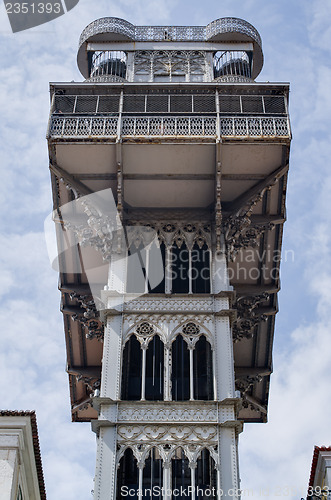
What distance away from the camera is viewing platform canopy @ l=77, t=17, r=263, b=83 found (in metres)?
30.2

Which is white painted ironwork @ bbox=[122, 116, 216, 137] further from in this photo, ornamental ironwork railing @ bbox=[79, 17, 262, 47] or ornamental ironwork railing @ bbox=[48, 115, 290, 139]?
ornamental ironwork railing @ bbox=[79, 17, 262, 47]

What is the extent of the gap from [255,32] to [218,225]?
8.12m

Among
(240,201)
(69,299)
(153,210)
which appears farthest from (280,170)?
(69,299)

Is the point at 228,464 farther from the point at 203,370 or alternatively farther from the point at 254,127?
the point at 254,127

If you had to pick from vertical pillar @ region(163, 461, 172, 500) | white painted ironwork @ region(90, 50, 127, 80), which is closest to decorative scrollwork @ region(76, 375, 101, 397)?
vertical pillar @ region(163, 461, 172, 500)

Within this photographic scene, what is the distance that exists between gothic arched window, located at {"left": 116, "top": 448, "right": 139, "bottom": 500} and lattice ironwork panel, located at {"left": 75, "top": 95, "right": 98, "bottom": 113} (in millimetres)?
10462

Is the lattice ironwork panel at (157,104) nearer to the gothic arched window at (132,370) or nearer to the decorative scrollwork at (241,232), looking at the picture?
the decorative scrollwork at (241,232)

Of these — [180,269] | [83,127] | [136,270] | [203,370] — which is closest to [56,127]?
[83,127]

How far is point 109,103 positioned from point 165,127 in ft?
7.03

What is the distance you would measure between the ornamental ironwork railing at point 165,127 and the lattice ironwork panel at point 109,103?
0.67 m

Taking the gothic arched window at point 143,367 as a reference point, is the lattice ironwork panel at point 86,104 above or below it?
above

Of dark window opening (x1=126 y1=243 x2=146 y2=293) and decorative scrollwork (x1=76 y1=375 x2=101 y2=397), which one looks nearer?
dark window opening (x1=126 y1=243 x2=146 y2=293)

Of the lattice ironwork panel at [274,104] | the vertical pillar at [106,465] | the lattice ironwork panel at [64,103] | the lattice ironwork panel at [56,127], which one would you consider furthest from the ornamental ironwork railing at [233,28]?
the vertical pillar at [106,465]

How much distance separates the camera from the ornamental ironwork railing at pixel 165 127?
26047 mm
